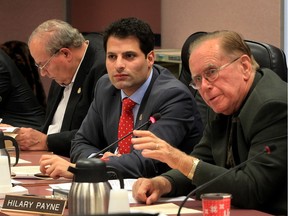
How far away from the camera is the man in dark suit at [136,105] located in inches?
131

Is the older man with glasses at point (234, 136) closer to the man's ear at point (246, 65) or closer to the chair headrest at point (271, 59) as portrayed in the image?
the man's ear at point (246, 65)

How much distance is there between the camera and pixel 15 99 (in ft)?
18.7

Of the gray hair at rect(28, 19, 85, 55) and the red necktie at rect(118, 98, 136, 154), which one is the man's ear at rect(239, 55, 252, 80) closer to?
the red necktie at rect(118, 98, 136, 154)

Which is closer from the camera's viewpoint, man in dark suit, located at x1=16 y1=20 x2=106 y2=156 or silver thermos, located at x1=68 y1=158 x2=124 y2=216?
silver thermos, located at x1=68 y1=158 x2=124 y2=216

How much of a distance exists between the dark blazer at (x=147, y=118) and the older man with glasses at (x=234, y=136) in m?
0.42

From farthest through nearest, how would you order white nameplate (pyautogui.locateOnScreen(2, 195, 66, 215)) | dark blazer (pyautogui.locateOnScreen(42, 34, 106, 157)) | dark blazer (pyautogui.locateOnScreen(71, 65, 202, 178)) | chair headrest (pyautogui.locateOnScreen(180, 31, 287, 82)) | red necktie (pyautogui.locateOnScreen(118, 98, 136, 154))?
dark blazer (pyautogui.locateOnScreen(42, 34, 106, 157)), red necktie (pyautogui.locateOnScreen(118, 98, 136, 154)), dark blazer (pyautogui.locateOnScreen(71, 65, 202, 178)), chair headrest (pyautogui.locateOnScreen(180, 31, 287, 82)), white nameplate (pyautogui.locateOnScreen(2, 195, 66, 215))

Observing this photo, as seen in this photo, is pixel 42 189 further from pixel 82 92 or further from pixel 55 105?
pixel 55 105

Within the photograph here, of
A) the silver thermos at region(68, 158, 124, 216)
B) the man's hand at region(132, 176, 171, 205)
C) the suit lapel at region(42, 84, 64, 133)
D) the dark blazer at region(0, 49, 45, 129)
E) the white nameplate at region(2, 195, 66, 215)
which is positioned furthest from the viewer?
the dark blazer at region(0, 49, 45, 129)

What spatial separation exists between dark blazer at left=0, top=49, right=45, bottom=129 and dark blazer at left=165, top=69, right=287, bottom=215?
323 centimetres

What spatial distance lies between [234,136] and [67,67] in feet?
7.07

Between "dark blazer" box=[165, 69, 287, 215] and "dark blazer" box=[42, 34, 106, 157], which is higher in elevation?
"dark blazer" box=[165, 69, 287, 215]

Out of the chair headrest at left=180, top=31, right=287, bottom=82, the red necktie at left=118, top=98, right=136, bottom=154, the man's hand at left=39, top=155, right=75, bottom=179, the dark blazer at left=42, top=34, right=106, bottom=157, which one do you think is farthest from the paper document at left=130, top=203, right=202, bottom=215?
the dark blazer at left=42, top=34, right=106, bottom=157

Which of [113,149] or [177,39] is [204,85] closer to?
[113,149]

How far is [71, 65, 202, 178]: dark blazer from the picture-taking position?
3305 mm
